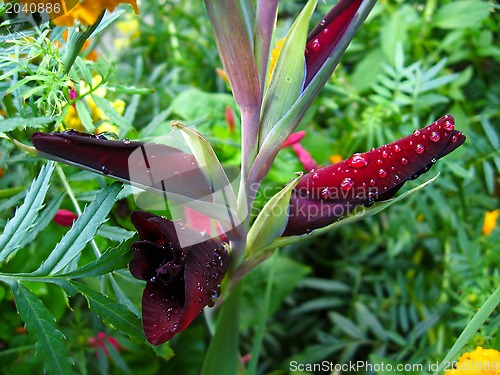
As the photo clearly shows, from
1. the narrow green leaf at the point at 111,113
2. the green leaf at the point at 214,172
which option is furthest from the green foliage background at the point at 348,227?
the green leaf at the point at 214,172

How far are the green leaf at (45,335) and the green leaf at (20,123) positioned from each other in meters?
0.12

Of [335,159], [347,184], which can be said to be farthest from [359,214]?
[335,159]

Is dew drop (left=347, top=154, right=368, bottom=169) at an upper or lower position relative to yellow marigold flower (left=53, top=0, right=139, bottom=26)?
lower

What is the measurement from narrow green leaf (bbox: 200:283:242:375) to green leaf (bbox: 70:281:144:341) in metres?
0.11

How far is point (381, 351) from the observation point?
0.80 m

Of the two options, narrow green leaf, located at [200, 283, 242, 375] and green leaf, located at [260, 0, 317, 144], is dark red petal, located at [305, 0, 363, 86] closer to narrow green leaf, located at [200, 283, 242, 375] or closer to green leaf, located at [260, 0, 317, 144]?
green leaf, located at [260, 0, 317, 144]

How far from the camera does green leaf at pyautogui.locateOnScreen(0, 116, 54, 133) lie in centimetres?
40

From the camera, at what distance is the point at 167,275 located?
385mm

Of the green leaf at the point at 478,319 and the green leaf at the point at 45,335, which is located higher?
the green leaf at the point at 45,335

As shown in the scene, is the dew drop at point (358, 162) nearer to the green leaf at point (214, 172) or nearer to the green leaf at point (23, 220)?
the green leaf at point (214, 172)

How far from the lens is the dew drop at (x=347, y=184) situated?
0.43m

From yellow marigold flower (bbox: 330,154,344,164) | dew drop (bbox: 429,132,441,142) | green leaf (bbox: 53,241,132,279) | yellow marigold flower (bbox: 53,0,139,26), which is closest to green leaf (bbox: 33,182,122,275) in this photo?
green leaf (bbox: 53,241,132,279)

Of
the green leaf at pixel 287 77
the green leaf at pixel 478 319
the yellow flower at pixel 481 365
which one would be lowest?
the yellow flower at pixel 481 365

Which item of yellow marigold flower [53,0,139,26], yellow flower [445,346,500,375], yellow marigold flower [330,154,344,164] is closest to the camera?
yellow marigold flower [53,0,139,26]
